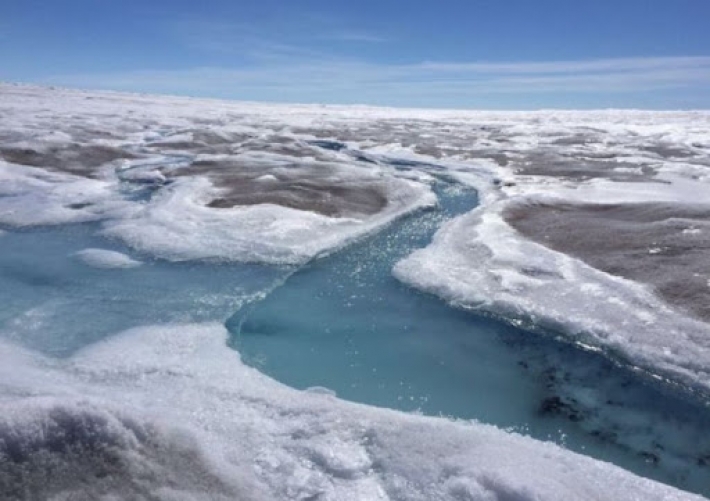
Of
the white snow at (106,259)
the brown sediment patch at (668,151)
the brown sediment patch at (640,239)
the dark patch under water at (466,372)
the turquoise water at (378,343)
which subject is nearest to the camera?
the dark patch under water at (466,372)

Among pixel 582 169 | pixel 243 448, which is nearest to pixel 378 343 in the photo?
pixel 243 448

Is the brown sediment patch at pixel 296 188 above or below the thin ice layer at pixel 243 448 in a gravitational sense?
above

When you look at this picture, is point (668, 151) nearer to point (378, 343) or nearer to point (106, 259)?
point (378, 343)

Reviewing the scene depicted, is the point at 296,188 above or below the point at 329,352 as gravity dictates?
above

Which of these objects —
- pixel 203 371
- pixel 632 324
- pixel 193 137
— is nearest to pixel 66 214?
pixel 203 371

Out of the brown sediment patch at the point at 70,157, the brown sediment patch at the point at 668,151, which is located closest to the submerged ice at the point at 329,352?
the brown sediment patch at the point at 70,157

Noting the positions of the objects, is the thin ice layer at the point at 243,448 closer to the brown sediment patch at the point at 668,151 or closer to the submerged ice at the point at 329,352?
the submerged ice at the point at 329,352

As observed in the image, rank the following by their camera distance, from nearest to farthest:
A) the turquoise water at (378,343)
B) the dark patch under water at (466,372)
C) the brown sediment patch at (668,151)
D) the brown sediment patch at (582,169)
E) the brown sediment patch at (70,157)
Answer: the dark patch under water at (466,372) → the turquoise water at (378,343) → the brown sediment patch at (70,157) → the brown sediment patch at (582,169) → the brown sediment patch at (668,151)
